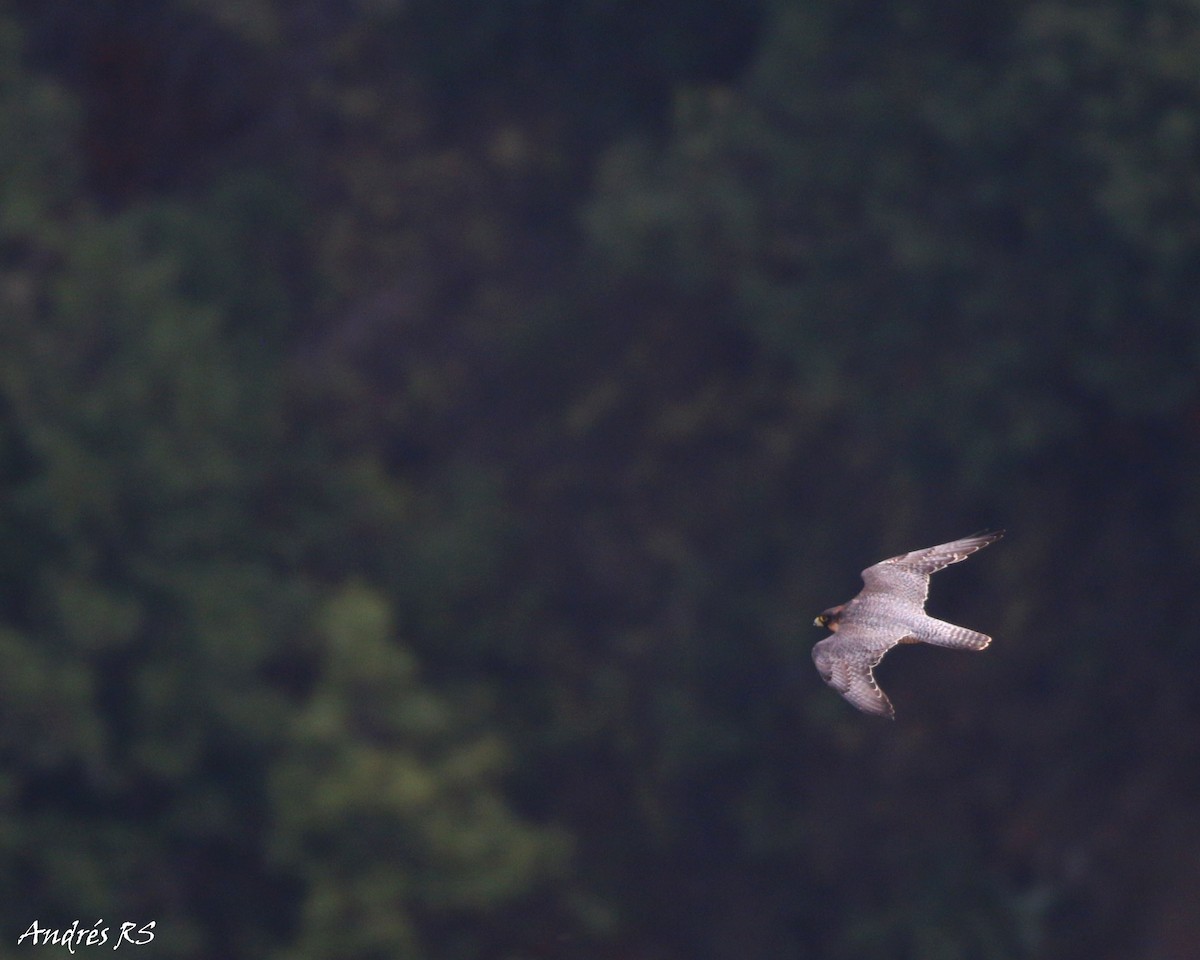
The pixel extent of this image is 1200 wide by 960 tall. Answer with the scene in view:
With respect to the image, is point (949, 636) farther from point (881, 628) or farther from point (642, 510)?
point (642, 510)

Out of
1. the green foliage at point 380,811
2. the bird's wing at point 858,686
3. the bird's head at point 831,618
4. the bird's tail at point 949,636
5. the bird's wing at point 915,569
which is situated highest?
the green foliage at point 380,811

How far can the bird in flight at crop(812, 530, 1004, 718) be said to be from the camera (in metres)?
8.65

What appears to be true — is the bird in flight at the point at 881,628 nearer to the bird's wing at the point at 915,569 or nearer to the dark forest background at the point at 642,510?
the bird's wing at the point at 915,569

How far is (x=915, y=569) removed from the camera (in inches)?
393

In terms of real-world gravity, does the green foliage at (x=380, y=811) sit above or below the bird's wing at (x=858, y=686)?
above

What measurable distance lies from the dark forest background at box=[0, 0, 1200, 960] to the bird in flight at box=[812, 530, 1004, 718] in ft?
20.6

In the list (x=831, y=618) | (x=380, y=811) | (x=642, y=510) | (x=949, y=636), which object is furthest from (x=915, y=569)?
(x=642, y=510)

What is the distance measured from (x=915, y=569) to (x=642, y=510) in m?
12.3

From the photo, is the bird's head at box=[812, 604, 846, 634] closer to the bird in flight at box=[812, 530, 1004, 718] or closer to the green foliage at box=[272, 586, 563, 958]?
the bird in flight at box=[812, 530, 1004, 718]

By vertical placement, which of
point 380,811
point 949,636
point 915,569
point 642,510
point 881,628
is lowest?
point 949,636

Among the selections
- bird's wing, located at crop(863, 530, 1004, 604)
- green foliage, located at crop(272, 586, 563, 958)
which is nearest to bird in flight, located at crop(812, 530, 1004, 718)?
bird's wing, located at crop(863, 530, 1004, 604)

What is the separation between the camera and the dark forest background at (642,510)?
16906 mm

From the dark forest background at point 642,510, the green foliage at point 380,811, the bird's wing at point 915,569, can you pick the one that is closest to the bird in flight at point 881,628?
the bird's wing at point 915,569

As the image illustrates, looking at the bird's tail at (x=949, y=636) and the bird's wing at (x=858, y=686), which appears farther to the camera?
the bird's tail at (x=949, y=636)
